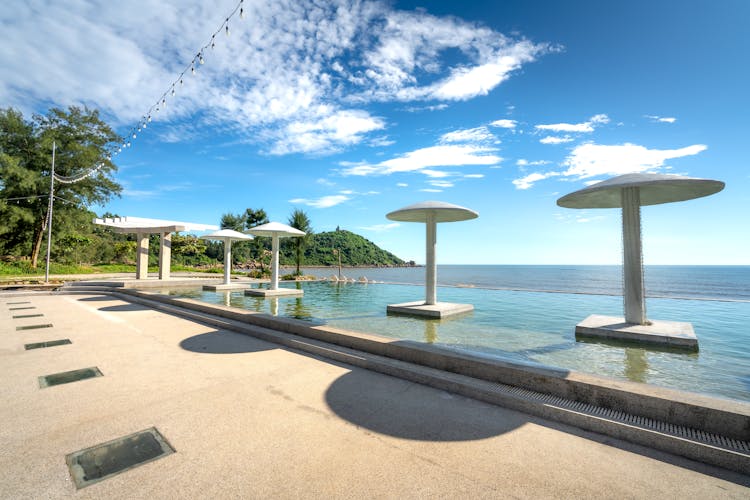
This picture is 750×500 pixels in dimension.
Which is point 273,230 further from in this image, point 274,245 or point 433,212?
point 433,212

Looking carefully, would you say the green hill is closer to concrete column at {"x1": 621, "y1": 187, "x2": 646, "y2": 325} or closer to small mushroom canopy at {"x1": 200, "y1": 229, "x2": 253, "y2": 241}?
small mushroom canopy at {"x1": 200, "y1": 229, "x2": 253, "y2": 241}

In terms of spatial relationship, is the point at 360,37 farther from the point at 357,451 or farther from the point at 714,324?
the point at 714,324

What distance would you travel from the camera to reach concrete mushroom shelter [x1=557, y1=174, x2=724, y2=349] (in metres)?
6.84

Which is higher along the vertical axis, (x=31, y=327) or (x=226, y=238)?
(x=226, y=238)

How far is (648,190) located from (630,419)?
23.4ft

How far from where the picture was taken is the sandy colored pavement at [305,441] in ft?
6.87

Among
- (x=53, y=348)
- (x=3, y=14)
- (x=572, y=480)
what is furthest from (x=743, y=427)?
(x=3, y=14)

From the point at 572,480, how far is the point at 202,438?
9.28 ft

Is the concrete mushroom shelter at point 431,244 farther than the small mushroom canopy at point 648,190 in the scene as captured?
Yes

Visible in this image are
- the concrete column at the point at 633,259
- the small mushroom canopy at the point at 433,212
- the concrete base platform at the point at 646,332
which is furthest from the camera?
the small mushroom canopy at the point at 433,212

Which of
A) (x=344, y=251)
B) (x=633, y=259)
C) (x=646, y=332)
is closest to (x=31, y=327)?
(x=646, y=332)

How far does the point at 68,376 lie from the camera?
4.10 meters

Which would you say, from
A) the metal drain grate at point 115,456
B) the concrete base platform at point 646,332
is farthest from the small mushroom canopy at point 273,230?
the metal drain grate at point 115,456

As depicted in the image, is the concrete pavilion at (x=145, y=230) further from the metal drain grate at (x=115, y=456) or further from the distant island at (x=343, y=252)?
the distant island at (x=343, y=252)
